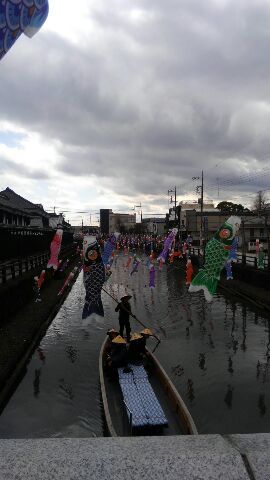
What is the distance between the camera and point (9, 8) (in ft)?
15.1

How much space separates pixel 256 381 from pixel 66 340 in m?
9.40

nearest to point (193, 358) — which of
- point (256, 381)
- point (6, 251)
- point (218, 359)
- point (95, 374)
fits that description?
point (218, 359)

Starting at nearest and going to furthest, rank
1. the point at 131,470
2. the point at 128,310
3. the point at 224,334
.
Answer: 1. the point at 131,470
2. the point at 128,310
3. the point at 224,334

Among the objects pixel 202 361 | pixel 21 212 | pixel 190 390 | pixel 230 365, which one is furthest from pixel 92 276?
pixel 21 212

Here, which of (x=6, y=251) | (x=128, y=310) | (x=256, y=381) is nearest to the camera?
(x=256, y=381)

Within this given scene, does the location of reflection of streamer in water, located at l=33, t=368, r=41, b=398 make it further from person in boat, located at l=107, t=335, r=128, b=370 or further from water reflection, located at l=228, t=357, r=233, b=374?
water reflection, located at l=228, t=357, r=233, b=374

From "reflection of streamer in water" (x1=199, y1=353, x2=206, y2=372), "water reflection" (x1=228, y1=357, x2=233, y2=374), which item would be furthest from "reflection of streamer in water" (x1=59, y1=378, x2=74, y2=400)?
"water reflection" (x1=228, y1=357, x2=233, y2=374)

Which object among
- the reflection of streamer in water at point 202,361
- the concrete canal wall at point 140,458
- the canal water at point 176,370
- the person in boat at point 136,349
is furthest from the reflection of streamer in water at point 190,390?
the concrete canal wall at point 140,458

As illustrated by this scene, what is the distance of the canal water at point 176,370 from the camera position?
36.3ft

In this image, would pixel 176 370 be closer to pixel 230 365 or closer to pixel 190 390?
pixel 190 390

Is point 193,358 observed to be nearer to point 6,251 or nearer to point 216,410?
point 216,410

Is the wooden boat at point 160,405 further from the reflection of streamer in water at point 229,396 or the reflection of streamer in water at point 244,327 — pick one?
the reflection of streamer in water at point 244,327

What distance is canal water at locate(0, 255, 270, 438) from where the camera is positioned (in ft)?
36.3

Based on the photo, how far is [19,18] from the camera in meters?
4.73
